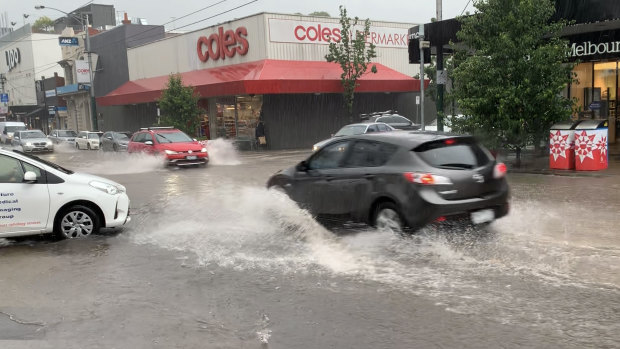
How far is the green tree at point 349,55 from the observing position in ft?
102

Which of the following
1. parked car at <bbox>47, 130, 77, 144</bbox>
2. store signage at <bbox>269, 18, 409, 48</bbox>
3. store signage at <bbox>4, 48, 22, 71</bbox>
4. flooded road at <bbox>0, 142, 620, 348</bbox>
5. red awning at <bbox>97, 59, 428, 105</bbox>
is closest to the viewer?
flooded road at <bbox>0, 142, 620, 348</bbox>

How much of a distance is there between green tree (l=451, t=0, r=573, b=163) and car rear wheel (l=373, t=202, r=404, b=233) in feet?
29.8

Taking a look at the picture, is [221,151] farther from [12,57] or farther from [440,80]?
[12,57]

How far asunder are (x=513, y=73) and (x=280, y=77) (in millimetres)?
15725

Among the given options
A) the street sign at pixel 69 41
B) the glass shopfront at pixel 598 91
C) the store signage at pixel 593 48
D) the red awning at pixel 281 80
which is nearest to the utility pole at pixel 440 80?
the store signage at pixel 593 48

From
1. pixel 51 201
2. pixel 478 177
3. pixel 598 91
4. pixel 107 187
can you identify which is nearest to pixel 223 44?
pixel 598 91

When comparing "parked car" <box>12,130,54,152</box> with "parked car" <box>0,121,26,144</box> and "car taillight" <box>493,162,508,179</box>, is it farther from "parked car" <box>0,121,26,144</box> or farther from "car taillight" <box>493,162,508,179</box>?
"car taillight" <box>493,162,508,179</box>

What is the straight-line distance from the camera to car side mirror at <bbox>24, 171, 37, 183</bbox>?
779 cm

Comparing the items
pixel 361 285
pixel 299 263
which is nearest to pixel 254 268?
pixel 299 263

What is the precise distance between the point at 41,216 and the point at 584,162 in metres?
12.7

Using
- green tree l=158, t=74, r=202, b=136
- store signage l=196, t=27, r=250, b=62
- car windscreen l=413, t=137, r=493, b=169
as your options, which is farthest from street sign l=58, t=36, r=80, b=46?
car windscreen l=413, t=137, r=493, b=169

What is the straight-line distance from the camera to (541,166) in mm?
15758

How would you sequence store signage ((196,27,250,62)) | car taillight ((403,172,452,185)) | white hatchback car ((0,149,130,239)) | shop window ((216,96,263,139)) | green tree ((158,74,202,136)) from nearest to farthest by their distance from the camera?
car taillight ((403,172,452,185)) < white hatchback car ((0,149,130,239)) < store signage ((196,27,250,62)) < green tree ((158,74,202,136)) < shop window ((216,96,263,139))

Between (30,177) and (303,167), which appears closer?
(30,177)
